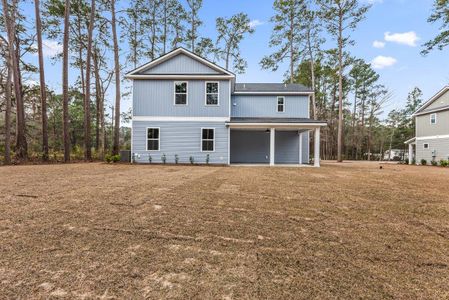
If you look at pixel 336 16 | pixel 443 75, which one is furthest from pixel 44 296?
pixel 443 75

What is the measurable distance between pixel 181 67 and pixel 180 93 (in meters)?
1.64

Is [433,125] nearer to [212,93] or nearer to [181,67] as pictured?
[212,93]

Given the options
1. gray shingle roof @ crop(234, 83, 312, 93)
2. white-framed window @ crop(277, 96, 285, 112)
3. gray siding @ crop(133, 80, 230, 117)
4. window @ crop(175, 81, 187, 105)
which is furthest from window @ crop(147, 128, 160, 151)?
white-framed window @ crop(277, 96, 285, 112)

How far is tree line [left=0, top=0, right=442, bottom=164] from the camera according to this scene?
14172 mm

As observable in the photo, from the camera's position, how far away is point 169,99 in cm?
1392

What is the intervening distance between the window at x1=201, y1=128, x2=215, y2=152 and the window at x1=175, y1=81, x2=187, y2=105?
218 centimetres

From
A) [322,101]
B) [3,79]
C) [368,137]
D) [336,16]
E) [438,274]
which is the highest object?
[336,16]

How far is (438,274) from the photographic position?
2186mm

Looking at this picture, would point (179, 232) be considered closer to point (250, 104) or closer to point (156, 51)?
point (250, 104)

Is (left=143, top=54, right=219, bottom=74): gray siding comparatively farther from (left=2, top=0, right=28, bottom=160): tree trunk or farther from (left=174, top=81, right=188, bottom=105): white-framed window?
(left=2, top=0, right=28, bottom=160): tree trunk

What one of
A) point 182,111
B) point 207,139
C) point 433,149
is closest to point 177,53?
point 182,111

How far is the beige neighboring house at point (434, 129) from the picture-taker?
762 inches

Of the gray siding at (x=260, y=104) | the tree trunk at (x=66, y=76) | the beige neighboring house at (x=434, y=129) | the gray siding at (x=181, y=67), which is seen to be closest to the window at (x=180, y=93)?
the gray siding at (x=181, y=67)

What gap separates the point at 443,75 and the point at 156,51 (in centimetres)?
2877
